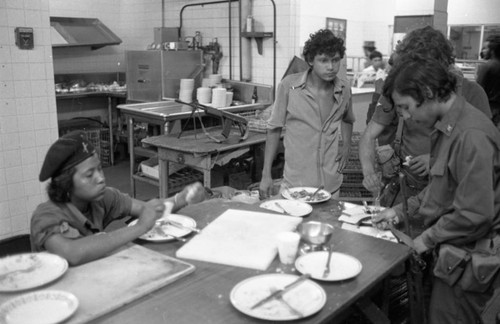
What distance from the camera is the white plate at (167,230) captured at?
205 centimetres

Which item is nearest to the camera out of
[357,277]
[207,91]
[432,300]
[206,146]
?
[357,277]

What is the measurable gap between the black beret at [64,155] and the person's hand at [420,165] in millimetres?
1697

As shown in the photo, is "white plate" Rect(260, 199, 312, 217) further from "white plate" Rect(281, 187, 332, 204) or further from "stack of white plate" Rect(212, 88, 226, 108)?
"stack of white plate" Rect(212, 88, 226, 108)

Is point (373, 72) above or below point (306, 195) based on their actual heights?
above

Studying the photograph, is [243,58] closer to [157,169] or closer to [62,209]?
[157,169]

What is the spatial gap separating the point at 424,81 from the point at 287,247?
0.85m

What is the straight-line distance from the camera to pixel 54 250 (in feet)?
5.99

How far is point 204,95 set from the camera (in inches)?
241

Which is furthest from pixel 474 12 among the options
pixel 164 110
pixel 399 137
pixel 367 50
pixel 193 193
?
pixel 193 193

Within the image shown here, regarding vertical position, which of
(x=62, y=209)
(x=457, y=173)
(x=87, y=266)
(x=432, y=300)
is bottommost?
(x=432, y=300)

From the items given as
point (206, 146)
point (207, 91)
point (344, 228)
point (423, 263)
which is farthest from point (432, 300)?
point (207, 91)

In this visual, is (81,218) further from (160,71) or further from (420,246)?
(160,71)

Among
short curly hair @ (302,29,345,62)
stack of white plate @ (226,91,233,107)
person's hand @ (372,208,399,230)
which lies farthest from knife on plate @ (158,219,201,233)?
stack of white plate @ (226,91,233,107)

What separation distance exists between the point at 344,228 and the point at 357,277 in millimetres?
528
